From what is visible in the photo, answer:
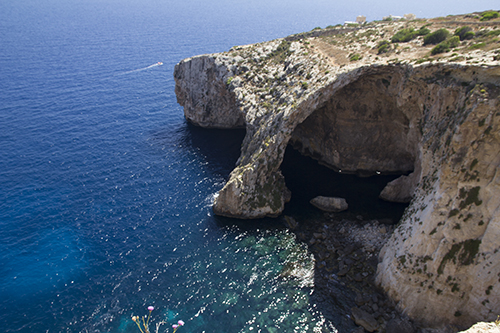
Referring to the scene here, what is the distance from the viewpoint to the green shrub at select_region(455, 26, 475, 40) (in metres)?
49.0

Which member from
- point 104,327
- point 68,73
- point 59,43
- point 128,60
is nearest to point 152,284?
point 104,327

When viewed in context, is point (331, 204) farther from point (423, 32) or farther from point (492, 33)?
point (423, 32)

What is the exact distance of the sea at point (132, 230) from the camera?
3922cm

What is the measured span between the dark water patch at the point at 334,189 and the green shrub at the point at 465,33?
25.6m

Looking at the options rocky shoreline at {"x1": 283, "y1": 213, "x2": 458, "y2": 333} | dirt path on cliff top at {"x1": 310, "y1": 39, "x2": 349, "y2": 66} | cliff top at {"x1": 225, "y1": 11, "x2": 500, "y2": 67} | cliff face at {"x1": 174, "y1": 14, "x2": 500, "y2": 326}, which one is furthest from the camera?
dirt path on cliff top at {"x1": 310, "y1": 39, "x2": 349, "y2": 66}

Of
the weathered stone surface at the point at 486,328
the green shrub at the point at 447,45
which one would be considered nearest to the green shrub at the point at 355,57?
the green shrub at the point at 447,45

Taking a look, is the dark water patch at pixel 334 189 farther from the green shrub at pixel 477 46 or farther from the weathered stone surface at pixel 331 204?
the green shrub at pixel 477 46

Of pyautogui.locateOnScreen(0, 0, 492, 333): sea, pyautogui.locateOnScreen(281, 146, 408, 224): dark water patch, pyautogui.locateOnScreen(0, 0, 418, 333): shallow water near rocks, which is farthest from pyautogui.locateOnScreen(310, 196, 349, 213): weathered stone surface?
pyautogui.locateOnScreen(0, 0, 418, 333): shallow water near rocks

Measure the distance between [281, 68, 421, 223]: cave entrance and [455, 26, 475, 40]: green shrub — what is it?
1222 cm

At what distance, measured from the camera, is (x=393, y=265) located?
38406 millimetres

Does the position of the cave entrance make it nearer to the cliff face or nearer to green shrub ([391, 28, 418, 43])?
the cliff face

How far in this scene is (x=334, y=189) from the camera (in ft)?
199

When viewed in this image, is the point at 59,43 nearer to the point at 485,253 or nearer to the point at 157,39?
the point at 157,39

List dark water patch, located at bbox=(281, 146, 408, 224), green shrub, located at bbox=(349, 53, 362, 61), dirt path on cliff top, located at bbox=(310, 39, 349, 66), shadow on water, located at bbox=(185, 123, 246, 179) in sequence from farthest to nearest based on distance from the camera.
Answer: shadow on water, located at bbox=(185, 123, 246, 179) → dirt path on cliff top, located at bbox=(310, 39, 349, 66) → green shrub, located at bbox=(349, 53, 362, 61) → dark water patch, located at bbox=(281, 146, 408, 224)
